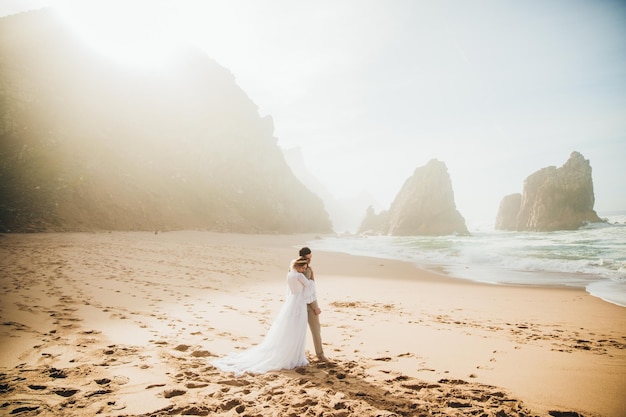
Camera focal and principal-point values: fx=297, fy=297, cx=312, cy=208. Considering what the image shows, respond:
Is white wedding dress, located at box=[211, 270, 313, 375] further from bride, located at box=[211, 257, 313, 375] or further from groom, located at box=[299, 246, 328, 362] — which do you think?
groom, located at box=[299, 246, 328, 362]

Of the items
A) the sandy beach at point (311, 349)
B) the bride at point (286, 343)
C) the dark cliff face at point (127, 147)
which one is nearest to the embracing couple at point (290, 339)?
the bride at point (286, 343)

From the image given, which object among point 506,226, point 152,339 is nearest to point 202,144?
point 152,339

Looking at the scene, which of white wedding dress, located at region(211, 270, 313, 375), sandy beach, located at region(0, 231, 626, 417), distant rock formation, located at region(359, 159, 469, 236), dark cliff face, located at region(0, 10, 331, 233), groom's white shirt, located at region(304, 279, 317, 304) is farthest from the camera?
distant rock formation, located at region(359, 159, 469, 236)

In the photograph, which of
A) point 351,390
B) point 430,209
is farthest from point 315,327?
point 430,209

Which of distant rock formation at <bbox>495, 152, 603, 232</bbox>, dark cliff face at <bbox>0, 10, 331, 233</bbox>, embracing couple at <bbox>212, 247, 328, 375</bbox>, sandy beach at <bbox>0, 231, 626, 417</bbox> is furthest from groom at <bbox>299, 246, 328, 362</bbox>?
distant rock formation at <bbox>495, 152, 603, 232</bbox>

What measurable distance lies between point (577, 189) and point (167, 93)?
8825 centimetres

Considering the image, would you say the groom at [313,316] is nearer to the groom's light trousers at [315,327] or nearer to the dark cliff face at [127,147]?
the groom's light trousers at [315,327]

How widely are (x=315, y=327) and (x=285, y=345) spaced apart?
2.11ft

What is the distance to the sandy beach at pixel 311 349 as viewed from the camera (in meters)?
3.71

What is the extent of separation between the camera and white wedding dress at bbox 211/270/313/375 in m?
4.93

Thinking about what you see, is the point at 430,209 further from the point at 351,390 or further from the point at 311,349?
the point at 351,390

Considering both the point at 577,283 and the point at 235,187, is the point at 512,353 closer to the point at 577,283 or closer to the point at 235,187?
the point at 577,283

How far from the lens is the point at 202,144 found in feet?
187

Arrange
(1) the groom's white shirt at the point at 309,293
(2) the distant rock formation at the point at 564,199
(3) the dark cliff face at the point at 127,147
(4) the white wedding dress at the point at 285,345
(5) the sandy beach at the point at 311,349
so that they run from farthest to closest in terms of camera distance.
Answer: (2) the distant rock formation at the point at 564,199 < (3) the dark cliff face at the point at 127,147 < (1) the groom's white shirt at the point at 309,293 < (4) the white wedding dress at the point at 285,345 < (5) the sandy beach at the point at 311,349
